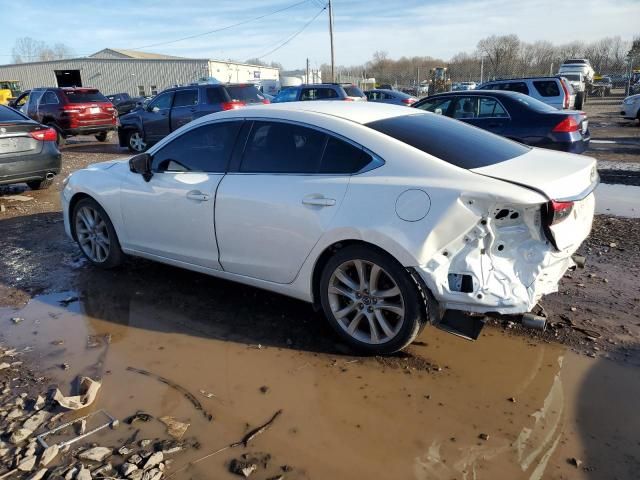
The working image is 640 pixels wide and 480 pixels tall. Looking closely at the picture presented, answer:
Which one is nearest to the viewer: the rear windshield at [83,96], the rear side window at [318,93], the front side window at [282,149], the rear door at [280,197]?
the rear door at [280,197]

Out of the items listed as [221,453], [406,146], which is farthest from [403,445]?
[406,146]

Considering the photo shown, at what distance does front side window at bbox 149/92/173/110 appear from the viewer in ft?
45.4

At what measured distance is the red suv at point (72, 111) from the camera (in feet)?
52.0

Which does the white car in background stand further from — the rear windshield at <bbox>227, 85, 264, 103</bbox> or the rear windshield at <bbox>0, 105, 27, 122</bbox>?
the rear windshield at <bbox>0, 105, 27, 122</bbox>

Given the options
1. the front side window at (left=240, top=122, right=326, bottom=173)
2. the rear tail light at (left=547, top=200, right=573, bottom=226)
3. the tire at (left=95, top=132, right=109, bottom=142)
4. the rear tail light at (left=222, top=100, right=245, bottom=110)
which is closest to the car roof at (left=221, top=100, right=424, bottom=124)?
the front side window at (left=240, top=122, right=326, bottom=173)

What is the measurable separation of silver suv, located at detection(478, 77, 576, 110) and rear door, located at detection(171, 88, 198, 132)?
8.07 m

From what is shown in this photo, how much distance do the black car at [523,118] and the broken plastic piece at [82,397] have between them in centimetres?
758

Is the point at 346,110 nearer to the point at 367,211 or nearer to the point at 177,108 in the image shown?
the point at 367,211

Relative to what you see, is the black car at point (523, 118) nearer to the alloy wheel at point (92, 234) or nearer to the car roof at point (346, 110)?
the car roof at point (346, 110)

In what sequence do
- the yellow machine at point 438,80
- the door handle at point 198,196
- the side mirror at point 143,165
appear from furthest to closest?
the yellow machine at point 438,80 → the side mirror at point 143,165 → the door handle at point 198,196

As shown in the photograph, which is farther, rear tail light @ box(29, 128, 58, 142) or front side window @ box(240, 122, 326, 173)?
rear tail light @ box(29, 128, 58, 142)

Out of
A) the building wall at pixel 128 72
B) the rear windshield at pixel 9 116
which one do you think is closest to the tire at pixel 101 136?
the rear windshield at pixel 9 116

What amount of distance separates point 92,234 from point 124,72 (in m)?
58.8

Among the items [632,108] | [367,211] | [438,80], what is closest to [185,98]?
[367,211]
